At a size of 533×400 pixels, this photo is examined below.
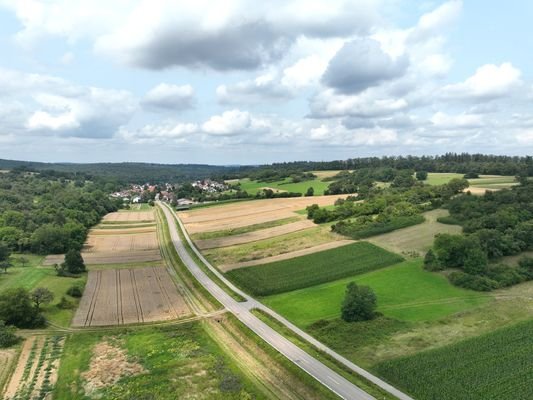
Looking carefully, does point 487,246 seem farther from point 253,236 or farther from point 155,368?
point 155,368

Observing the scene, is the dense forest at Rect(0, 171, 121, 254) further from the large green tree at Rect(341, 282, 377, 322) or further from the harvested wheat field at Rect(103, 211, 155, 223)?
the large green tree at Rect(341, 282, 377, 322)

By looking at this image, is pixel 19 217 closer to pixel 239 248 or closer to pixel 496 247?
pixel 239 248

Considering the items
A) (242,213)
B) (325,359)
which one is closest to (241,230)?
(242,213)

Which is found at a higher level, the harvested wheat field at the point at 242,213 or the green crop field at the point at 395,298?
the harvested wheat field at the point at 242,213

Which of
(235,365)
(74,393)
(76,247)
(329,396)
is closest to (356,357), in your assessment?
(329,396)

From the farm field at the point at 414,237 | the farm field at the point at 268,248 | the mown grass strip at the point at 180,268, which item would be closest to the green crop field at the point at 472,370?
the mown grass strip at the point at 180,268

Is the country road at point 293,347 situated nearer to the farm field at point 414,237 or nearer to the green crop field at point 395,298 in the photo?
the green crop field at point 395,298
